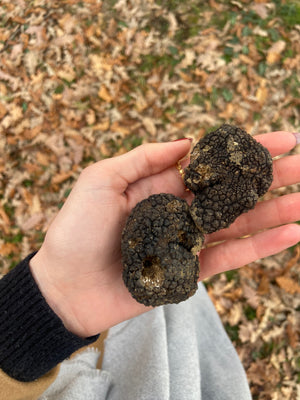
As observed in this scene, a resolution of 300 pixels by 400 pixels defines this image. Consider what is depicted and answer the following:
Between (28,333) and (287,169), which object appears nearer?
(28,333)

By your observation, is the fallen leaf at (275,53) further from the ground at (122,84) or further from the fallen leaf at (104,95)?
the fallen leaf at (104,95)

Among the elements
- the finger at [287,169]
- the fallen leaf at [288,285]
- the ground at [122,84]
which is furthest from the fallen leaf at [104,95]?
the fallen leaf at [288,285]

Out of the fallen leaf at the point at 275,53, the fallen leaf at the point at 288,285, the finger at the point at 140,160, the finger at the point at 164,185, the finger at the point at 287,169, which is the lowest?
the fallen leaf at the point at 288,285

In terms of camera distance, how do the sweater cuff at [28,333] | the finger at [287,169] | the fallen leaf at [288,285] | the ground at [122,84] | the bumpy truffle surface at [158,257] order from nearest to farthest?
the bumpy truffle surface at [158,257], the sweater cuff at [28,333], the finger at [287,169], the fallen leaf at [288,285], the ground at [122,84]

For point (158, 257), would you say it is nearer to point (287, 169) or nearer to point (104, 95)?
point (287, 169)

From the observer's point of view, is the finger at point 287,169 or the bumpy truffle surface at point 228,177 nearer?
the bumpy truffle surface at point 228,177

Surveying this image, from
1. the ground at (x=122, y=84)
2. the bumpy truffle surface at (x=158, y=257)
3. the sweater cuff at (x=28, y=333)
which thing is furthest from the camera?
the ground at (x=122, y=84)

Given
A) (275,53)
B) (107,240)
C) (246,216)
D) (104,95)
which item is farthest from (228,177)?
(275,53)

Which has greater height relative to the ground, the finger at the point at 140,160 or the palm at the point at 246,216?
the finger at the point at 140,160
